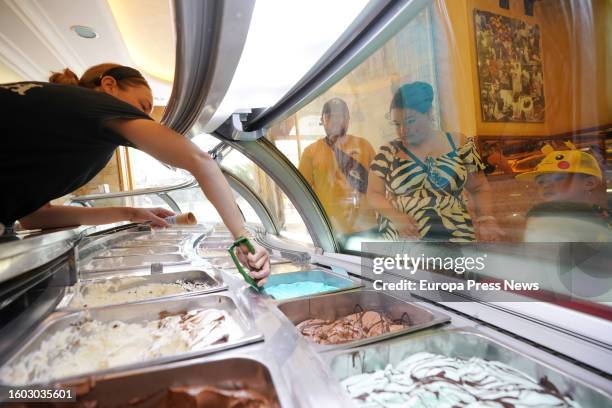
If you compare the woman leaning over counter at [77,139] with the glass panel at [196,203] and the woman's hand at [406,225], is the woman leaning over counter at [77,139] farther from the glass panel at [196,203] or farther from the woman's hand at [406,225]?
the glass panel at [196,203]

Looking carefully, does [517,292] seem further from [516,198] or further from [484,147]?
[484,147]

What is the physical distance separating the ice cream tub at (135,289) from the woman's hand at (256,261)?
0.24 metres

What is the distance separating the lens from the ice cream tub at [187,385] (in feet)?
2.77

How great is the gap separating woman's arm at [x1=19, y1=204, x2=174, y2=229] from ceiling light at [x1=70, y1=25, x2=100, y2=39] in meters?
3.16

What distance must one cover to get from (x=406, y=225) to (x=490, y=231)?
1.81 ft

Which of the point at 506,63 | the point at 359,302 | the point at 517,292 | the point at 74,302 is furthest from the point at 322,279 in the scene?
the point at 506,63

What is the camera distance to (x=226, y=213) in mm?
1379

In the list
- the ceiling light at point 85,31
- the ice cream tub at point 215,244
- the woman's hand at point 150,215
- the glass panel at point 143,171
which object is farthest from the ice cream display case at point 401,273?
the glass panel at point 143,171

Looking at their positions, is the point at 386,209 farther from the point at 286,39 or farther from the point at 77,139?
the point at 77,139

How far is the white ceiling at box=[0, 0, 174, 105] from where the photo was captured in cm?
356

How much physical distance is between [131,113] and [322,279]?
56.9 inches

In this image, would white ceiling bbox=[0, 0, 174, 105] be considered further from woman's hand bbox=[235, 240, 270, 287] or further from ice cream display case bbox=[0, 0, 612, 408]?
woman's hand bbox=[235, 240, 270, 287]

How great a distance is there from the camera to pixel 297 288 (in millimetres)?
1909

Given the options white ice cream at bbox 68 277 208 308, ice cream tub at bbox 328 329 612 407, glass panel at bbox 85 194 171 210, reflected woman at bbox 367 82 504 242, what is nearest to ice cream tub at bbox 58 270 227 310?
white ice cream at bbox 68 277 208 308
